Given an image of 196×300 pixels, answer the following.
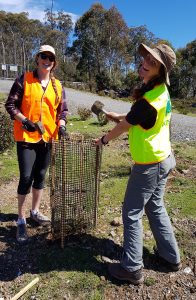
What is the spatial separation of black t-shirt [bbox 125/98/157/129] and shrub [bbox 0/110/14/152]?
4445 mm

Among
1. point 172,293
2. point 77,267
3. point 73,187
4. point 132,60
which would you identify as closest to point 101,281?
point 77,267

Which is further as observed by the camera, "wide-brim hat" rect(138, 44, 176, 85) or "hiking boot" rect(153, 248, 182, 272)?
"hiking boot" rect(153, 248, 182, 272)

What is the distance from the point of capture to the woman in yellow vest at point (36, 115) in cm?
352

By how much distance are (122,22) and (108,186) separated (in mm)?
37108

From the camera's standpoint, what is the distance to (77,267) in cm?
342

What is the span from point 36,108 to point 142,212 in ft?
4.47

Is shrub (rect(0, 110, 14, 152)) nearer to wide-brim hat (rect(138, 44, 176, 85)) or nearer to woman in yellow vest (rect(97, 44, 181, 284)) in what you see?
woman in yellow vest (rect(97, 44, 181, 284))

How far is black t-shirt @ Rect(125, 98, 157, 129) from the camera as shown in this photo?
2787mm

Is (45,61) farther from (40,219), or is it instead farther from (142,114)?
(40,219)

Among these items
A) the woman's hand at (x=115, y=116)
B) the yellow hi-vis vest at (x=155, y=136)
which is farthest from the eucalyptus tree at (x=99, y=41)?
the yellow hi-vis vest at (x=155, y=136)

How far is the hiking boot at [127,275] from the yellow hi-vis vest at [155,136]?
933 millimetres

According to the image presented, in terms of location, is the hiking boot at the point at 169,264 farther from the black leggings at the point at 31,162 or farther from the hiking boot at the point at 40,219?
the black leggings at the point at 31,162

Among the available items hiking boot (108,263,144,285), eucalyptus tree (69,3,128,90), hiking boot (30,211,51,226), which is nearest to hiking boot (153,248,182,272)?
hiking boot (108,263,144,285)

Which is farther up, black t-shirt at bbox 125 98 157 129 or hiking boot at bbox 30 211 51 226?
black t-shirt at bbox 125 98 157 129
